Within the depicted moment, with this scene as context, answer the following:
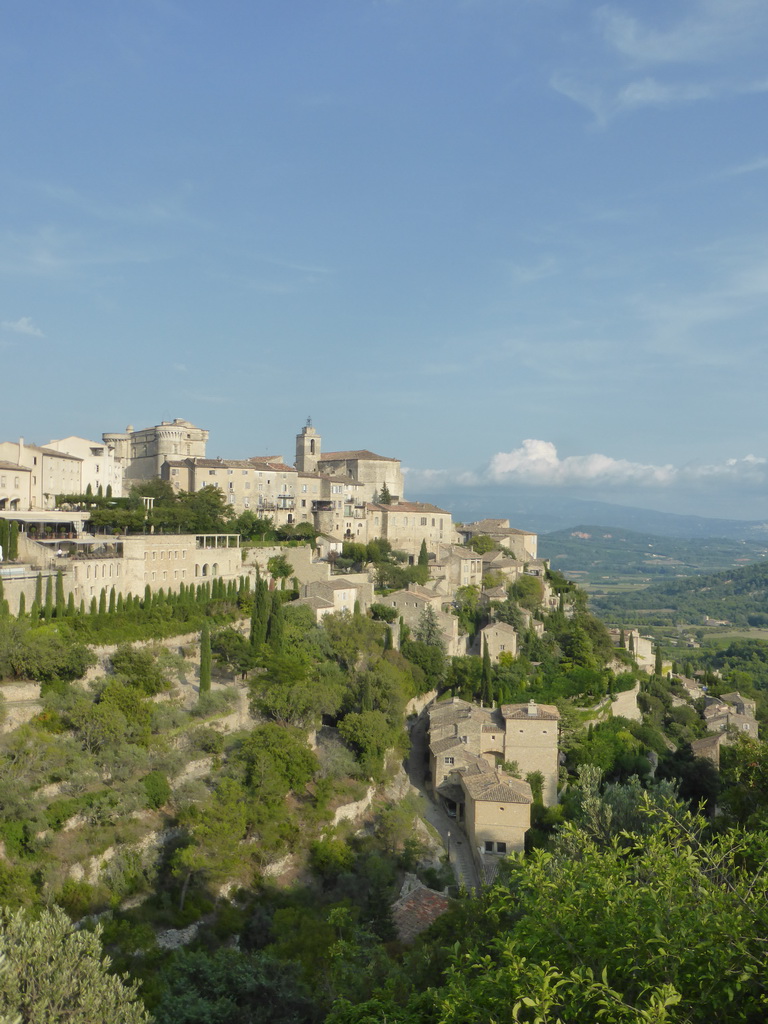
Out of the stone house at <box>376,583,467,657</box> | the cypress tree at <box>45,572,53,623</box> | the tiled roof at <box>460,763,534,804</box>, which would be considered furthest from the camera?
the stone house at <box>376,583,467,657</box>

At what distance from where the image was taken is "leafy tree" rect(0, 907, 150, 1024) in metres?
13.2

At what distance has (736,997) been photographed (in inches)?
346

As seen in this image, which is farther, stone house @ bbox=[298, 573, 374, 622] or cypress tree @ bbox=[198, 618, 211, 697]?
stone house @ bbox=[298, 573, 374, 622]

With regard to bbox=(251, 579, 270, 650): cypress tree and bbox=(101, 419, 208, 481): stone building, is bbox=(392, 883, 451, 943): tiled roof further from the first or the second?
bbox=(101, 419, 208, 481): stone building

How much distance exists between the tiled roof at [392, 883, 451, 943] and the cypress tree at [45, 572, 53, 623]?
17.1m

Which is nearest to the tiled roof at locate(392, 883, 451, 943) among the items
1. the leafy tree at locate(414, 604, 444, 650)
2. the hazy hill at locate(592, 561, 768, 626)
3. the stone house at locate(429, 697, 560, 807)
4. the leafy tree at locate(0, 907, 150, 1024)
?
the stone house at locate(429, 697, 560, 807)

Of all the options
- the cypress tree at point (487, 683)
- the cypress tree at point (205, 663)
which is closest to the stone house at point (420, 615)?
the cypress tree at point (487, 683)

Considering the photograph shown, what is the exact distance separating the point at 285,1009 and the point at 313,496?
48047 millimetres

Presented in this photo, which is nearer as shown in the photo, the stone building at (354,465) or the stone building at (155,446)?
the stone building at (155,446)

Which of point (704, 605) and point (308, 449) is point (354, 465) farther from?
point (704, 605)

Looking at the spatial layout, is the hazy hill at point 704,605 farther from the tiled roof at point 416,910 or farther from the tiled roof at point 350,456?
the tiled roof at point 416,910

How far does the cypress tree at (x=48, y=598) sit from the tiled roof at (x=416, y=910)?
17.1m

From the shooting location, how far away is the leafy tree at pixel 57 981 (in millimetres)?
13188

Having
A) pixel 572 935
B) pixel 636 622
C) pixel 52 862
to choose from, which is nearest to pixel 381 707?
pixel 52 862
